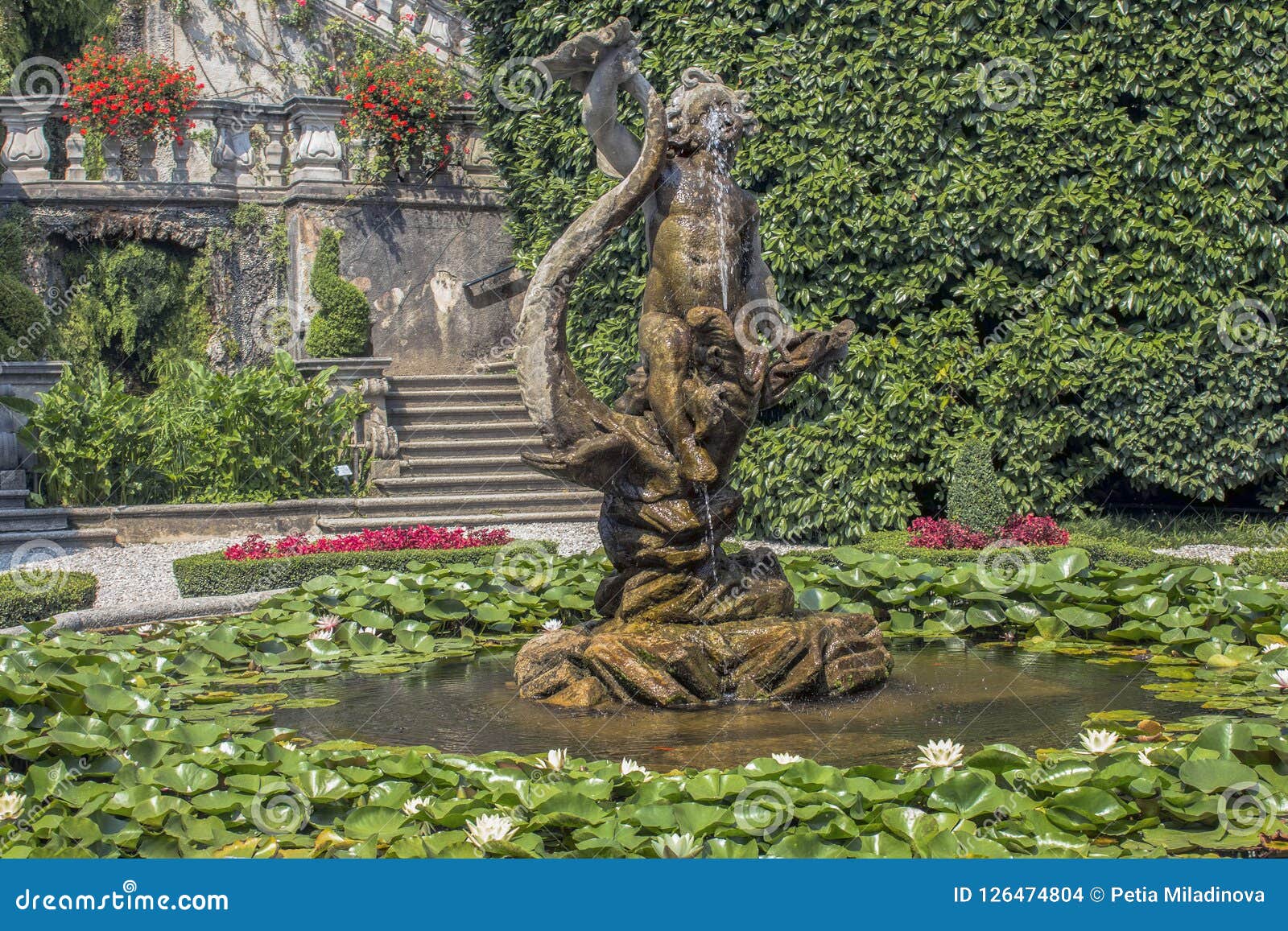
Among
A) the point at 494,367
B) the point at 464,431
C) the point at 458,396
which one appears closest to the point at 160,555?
the point at 464,431

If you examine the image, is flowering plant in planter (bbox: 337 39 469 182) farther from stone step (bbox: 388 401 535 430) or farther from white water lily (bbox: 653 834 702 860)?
white water lily (bbox: 653 834 702 860)

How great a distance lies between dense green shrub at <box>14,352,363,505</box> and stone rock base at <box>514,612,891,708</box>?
24.8 ft

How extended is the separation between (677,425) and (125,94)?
12307 mm

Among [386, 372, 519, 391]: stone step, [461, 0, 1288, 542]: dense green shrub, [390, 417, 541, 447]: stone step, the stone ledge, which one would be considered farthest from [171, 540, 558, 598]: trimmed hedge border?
[386, 372, 519, 391]: stone step

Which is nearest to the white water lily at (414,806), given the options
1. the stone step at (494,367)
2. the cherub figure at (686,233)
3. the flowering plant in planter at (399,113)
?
the cherub figure at (686,233)

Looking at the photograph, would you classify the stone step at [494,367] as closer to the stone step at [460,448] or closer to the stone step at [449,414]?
the stone step at [449,414]

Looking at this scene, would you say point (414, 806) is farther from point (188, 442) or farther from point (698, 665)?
point (188, 442)

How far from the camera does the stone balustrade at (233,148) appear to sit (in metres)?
16.3

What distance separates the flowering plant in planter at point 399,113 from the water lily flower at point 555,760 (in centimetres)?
1301

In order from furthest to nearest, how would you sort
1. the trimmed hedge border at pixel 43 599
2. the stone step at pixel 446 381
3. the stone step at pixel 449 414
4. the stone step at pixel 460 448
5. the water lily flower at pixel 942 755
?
the stone step at pixel 446 381, the stone step at pixel 449 414, the stone step at pixel 460 448, the trimmed hedge border at pixel 43 599, the water lily flower at pixel 942 755

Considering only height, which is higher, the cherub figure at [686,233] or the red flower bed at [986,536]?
the cherub figure at [686,233]

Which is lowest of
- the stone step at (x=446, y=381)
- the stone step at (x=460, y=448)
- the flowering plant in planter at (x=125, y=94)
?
the stone step at (x=460, y=448)

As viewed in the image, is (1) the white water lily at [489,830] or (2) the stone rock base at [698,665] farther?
(2) the stone rock base at [698,665]

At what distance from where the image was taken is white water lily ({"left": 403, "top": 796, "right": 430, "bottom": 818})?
425cm
